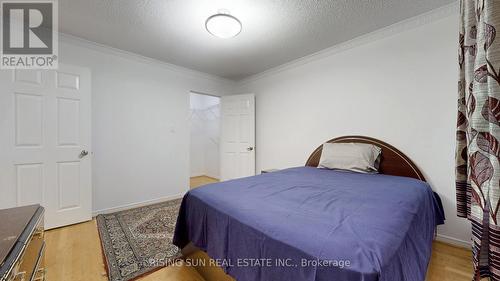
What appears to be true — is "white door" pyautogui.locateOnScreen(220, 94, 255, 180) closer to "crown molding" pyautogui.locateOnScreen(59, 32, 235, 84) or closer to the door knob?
"crown molding" pyautogui.locateOnScreen(59, 32, 235, 84)

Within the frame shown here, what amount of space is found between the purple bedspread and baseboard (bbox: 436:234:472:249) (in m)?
0.57

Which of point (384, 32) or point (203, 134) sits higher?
point (384, 32)

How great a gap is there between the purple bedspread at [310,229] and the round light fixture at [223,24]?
1.55 m

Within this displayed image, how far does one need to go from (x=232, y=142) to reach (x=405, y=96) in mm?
2953

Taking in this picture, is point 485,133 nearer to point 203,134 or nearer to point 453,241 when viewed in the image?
point 453,241

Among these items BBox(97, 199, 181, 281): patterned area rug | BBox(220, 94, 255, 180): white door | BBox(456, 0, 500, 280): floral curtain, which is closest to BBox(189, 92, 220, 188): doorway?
BBox(220, 94, 255, 180): white door

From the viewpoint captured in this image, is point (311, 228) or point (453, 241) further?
point (453, 241)

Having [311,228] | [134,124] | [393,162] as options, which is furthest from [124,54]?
[393,162]

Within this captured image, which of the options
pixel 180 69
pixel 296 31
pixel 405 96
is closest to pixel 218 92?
pixel 180 69

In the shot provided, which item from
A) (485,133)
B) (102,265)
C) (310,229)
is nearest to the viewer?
(485,133)

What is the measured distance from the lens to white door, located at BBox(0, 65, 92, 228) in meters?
2.15

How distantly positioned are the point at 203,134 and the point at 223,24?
407 centimetres

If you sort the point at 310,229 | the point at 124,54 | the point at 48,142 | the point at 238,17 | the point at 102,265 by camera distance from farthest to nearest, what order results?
the point at 124,54, the point at 48,142, the point at 238,17, the point at 102,265, the point at 310,229

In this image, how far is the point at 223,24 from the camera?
2023 mm
